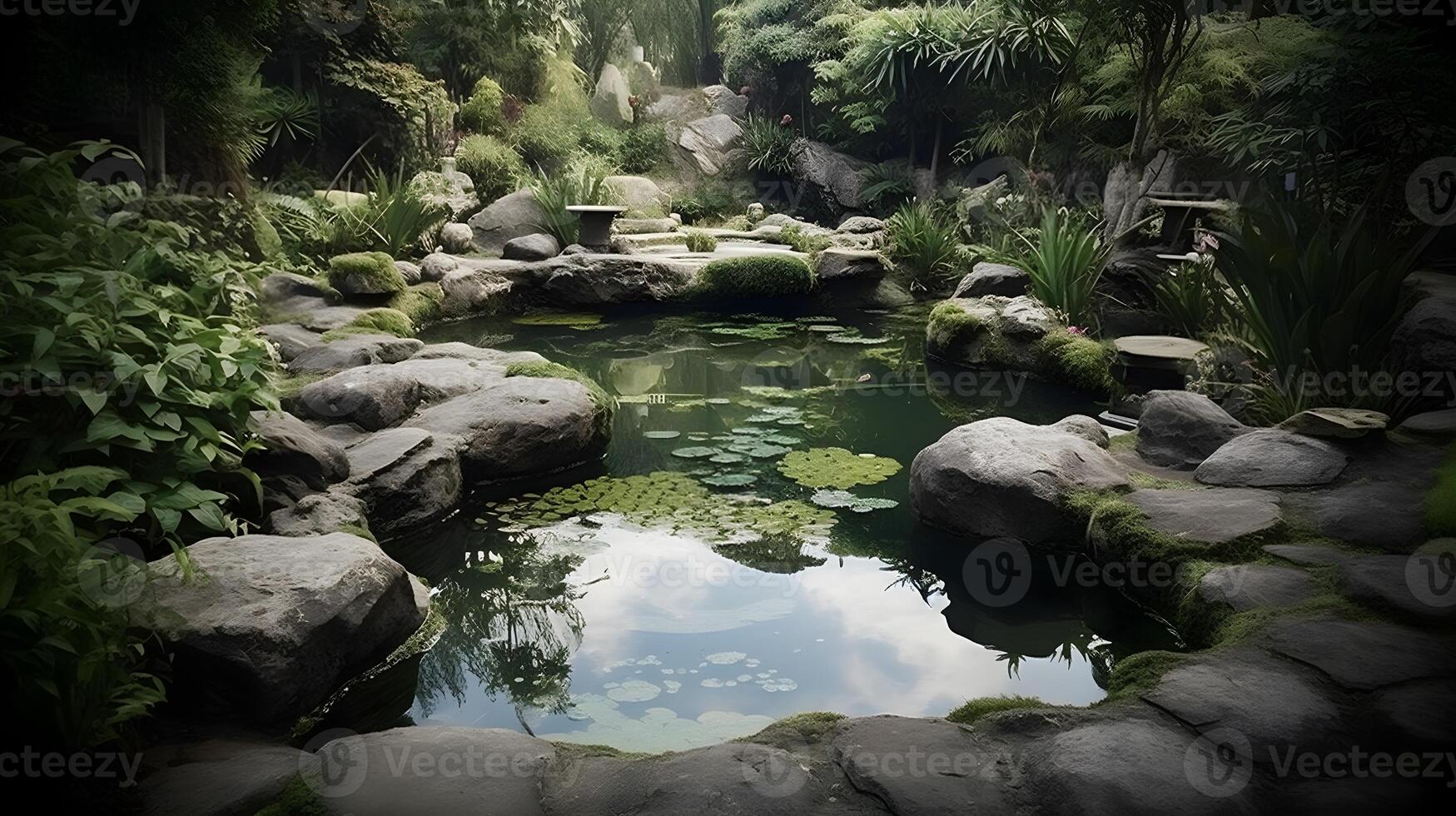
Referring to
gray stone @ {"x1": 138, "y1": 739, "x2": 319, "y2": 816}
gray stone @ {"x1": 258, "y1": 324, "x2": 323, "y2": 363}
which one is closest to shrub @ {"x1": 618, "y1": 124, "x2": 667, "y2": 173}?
gray stone @ {"x1": 258, "y1": 324, "x2": 323, "y2": 363}

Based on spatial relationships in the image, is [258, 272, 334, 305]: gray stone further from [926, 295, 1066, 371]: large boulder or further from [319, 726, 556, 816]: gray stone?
[319, 726, 556, 816]: gray stone

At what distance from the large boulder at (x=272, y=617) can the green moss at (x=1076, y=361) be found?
5.38 m

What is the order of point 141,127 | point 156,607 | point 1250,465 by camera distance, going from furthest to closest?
point 141,127, point 1250,465, point 156,607

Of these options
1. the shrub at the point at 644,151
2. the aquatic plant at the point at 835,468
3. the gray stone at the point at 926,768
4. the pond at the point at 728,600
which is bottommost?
the pond at the point at 728,600

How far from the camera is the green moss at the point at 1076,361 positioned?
22.9ft

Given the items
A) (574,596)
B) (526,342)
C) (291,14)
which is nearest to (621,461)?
(574,596)

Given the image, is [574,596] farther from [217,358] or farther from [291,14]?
[291,14]

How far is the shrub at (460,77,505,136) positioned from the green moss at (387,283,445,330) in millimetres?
5323

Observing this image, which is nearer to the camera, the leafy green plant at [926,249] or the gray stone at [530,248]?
the gray stone at [530,248]

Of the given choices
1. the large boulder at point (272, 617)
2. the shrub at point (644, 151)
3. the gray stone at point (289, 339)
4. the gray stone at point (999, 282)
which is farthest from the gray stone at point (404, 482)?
the shrub at point (644, 151)

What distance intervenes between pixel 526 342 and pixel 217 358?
221 inches

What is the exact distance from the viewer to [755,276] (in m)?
10.6

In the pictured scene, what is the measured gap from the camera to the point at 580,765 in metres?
2.40

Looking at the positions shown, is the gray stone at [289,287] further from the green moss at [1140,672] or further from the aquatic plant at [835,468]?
the green moss at [1140,672]
